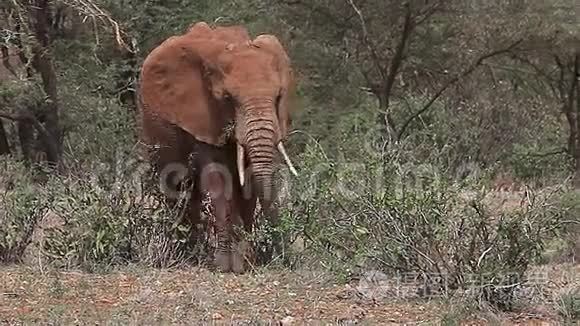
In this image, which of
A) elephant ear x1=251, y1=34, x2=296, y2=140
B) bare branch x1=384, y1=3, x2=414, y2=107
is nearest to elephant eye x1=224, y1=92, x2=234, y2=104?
elephant ear x1=251, y1=34, x2=296, y2=140

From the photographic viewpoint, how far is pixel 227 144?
31.0 feet

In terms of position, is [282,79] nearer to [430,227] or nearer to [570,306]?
[430,227]

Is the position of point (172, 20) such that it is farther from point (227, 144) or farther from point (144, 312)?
point (144, 312)

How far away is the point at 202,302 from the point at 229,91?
8.00ft

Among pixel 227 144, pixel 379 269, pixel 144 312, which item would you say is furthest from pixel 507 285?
pixel 227 144

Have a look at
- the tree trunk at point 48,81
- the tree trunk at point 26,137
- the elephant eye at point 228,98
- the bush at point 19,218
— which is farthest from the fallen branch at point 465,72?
the bush at point 19,218

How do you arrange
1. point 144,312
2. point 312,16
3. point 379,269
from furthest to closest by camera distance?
point 312,16, point 379,269, point 144,312

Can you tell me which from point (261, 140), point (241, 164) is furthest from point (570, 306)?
point (241, 164)

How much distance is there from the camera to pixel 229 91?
30.1 ft

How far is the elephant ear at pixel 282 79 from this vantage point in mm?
9227

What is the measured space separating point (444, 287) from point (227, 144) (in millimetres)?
2754

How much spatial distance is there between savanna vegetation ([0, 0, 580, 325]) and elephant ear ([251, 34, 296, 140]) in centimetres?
35

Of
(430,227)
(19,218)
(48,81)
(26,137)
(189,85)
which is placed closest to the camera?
(430,227)

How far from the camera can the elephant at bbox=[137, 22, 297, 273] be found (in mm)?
8969
